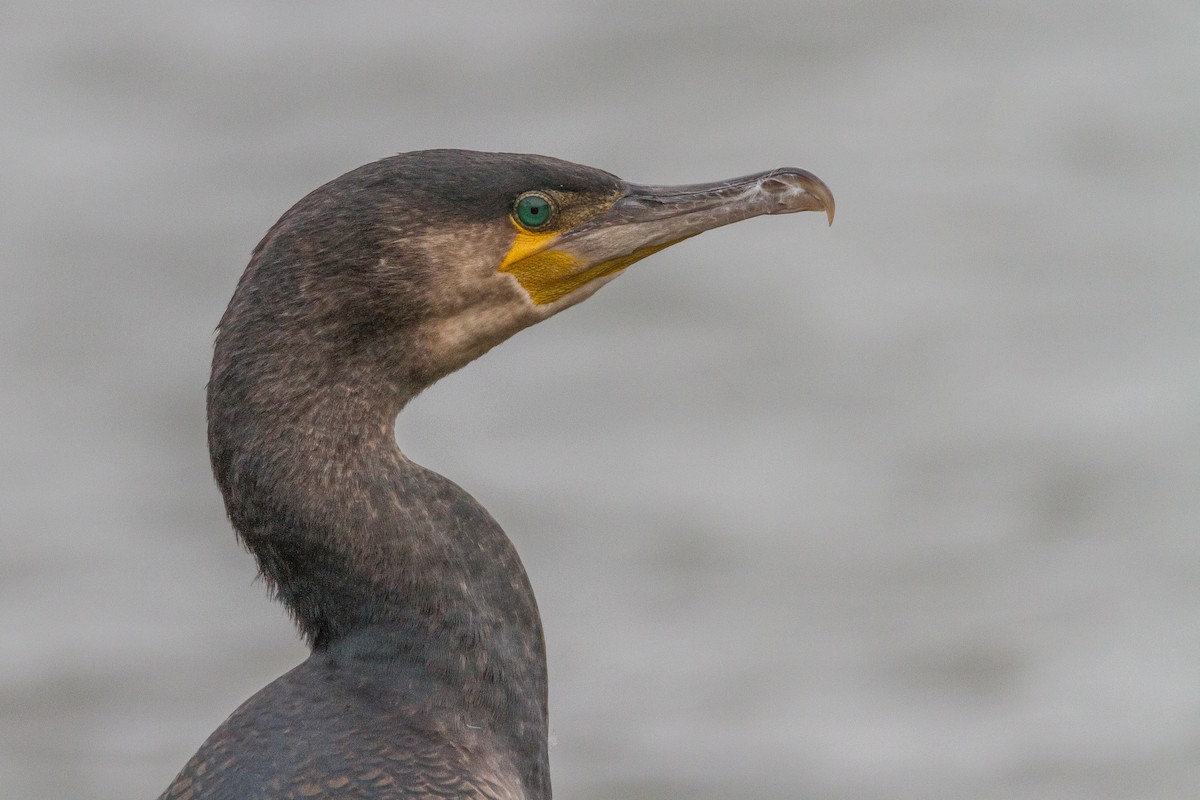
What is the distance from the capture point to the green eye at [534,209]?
555 cm

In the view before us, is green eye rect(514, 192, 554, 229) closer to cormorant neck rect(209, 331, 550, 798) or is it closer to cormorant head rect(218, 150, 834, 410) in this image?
cormorant head rect(218, 150, 834, 410)

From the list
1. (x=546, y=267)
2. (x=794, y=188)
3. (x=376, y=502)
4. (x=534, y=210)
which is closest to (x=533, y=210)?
(x=534, y=210)

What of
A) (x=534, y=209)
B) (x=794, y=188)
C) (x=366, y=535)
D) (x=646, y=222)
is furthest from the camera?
(x=794, y=188)

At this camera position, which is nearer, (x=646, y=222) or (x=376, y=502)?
(x=376, y=502)

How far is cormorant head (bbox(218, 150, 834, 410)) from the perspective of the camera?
5.21 meters

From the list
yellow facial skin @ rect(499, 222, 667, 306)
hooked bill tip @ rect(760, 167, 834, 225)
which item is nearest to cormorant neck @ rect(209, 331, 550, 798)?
yellow facial skin @ rect(499, 222, 667, 306)

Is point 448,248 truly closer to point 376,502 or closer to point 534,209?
point 534,209

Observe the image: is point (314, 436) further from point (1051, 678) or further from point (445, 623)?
point (1051, 678)

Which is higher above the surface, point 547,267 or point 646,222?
point 646,222

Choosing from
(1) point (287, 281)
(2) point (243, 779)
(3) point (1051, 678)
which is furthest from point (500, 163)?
(3) point (1051, 678)

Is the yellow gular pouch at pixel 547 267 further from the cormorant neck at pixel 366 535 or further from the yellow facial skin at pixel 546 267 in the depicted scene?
the cormorant neck at pixel 366 535

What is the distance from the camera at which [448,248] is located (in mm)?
5379

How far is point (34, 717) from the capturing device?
10.3 m

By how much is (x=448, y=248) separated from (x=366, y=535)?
2.28 ft
